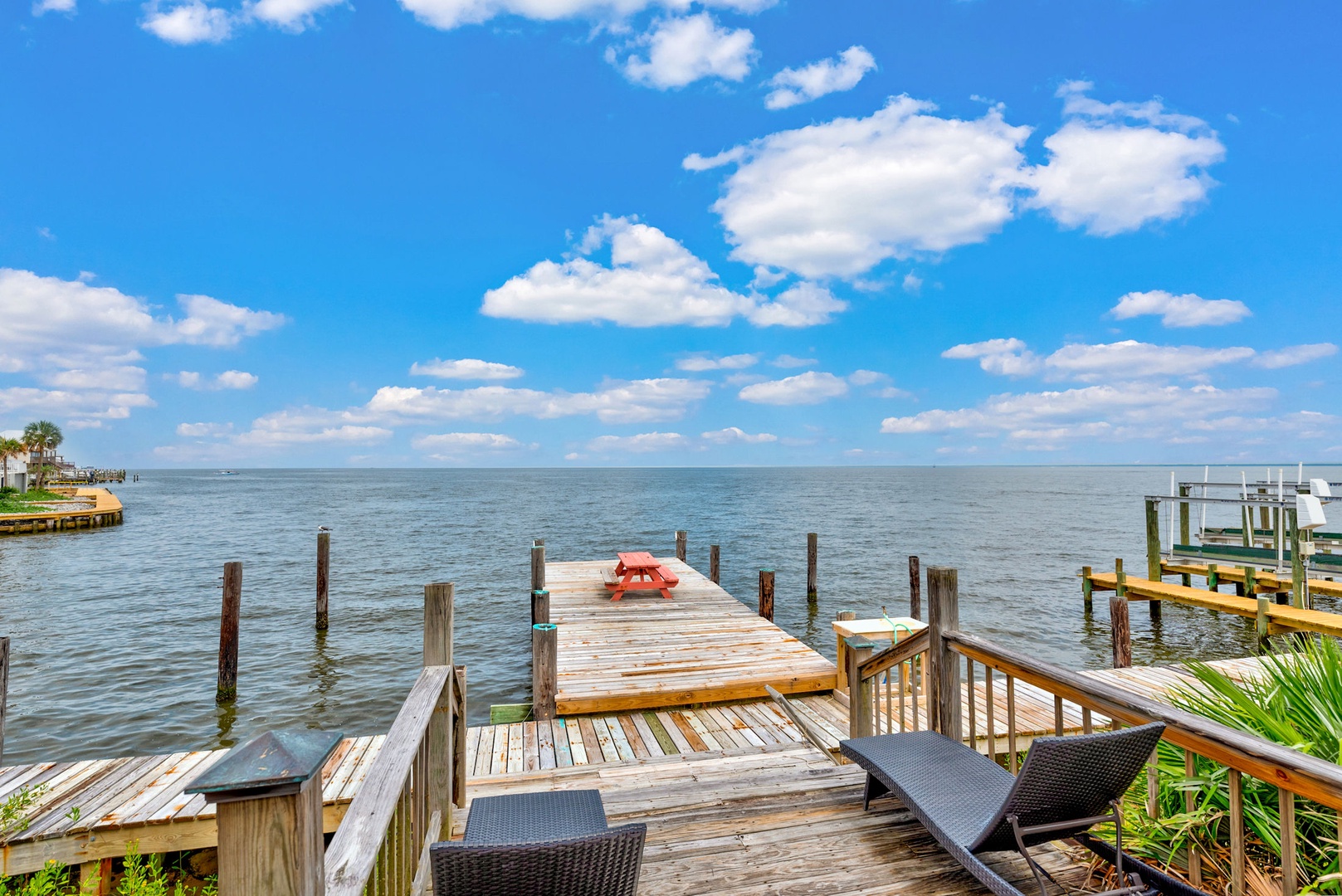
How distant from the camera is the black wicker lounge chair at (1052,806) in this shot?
2494mm

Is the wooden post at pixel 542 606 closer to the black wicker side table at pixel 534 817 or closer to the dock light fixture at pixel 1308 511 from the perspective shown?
the black wicker side table at pixel 534 817

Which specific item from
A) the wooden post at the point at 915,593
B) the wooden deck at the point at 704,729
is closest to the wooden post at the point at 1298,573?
the wooden deck at the point at 704,729

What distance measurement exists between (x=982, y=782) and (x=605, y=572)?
1310 cm

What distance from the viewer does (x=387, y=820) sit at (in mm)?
2004

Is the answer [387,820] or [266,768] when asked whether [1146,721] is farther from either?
[266,768]

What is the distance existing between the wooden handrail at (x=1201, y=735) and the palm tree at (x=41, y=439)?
96.7 m

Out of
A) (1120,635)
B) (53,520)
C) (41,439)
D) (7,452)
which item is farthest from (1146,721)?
(41,439)

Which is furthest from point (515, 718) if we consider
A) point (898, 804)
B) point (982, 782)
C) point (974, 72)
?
point (974, 72)

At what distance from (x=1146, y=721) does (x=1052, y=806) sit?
0.54 meters

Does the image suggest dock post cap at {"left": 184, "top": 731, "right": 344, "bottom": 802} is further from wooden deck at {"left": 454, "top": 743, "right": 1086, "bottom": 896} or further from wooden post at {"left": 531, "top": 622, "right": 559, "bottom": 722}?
wooden post at {"left": 531, "top": 622, "right": 559, "bottom": 722}

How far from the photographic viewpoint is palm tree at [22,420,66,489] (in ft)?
250

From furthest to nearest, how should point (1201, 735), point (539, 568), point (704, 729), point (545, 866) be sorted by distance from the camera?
point (539, 568) → point (704, 729) → point (1201, 735) → point (545, 866)

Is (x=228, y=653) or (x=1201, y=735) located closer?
(x=1201, y=735)

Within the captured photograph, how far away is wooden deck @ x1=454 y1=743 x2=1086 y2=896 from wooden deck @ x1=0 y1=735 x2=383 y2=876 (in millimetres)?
2464
